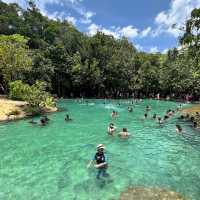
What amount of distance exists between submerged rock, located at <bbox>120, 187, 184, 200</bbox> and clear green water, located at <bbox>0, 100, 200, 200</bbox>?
47 cm

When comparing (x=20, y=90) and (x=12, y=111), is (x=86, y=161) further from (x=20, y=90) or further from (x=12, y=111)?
(x=20, y=90)

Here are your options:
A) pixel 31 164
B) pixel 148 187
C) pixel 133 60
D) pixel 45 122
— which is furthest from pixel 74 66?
pixel 148 187

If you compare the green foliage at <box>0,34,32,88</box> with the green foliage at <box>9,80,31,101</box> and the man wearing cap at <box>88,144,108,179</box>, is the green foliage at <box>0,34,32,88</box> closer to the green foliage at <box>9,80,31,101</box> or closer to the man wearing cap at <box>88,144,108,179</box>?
the green foliage at <box>9,80,31,101</box>

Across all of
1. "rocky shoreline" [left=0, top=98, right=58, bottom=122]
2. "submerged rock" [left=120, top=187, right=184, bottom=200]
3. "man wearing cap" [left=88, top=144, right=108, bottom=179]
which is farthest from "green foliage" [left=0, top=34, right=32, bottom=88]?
"submerged rock" [left=120, top=187, right=184, bottom=200]

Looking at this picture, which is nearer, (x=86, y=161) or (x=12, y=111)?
(x=86, y=161)

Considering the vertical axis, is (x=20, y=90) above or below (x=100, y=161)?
above

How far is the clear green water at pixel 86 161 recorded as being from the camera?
15062 millimetres

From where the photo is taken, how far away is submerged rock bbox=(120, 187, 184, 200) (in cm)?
1386

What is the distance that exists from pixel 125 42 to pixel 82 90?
23.3m

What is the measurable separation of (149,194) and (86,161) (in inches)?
264

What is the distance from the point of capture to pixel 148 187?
1538cm

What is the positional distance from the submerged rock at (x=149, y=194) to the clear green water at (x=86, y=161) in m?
0.47

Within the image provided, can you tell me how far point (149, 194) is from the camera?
565 inches

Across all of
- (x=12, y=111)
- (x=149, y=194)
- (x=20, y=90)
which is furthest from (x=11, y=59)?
(x=149, y=194)
